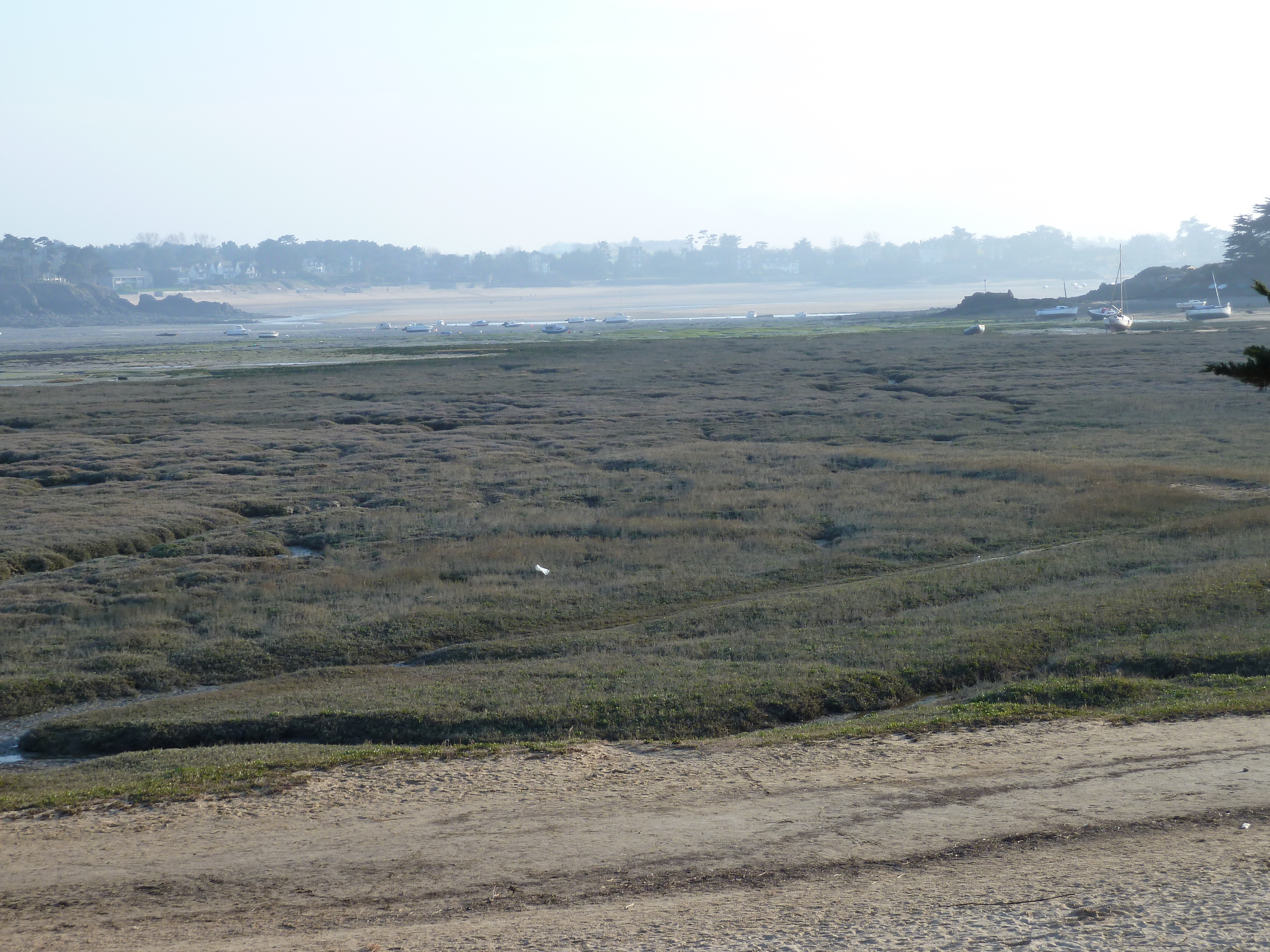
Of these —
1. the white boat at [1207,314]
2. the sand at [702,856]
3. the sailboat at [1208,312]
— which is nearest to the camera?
the sand at [702,856]

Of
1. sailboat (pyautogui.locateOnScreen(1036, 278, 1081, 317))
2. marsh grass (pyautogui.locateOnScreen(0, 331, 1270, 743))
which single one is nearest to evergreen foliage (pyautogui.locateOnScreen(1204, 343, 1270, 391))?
marsh grass (pyautogui.locateOnScreen(0, 331, 1270, 743))

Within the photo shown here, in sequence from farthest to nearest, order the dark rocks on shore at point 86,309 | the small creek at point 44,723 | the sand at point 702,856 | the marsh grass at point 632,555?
the dark rocks on shore at point 86,309, the marsh grass at point 632,555, the small creek at point 44,723, the sand at point 702,856

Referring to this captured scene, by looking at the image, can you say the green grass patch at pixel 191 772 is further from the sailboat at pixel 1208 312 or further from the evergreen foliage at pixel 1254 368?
the sailboat at pixel 1208 312

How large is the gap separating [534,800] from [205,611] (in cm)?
1225

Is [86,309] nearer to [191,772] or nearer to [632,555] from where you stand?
[632,555]

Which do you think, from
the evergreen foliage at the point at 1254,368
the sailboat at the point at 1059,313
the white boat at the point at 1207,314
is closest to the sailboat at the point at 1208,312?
the white boat at the point at 1207,314

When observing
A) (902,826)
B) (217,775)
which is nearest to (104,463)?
(217,775)

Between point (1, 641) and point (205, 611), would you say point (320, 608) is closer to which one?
point (205, 611)

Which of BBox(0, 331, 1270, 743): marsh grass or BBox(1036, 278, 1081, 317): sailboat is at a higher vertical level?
BBox(1036, 278, 1081, 317): sailboat

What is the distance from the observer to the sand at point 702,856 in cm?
798

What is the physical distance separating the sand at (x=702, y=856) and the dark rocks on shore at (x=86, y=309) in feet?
604

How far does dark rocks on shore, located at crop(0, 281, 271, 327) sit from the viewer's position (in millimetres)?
180750

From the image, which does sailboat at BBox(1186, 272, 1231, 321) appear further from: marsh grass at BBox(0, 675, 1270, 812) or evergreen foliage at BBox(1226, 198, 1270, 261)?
marsh grass at BBox(0, 675, 1270, 812)

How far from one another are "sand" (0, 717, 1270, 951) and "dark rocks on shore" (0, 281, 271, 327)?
7247 inches
